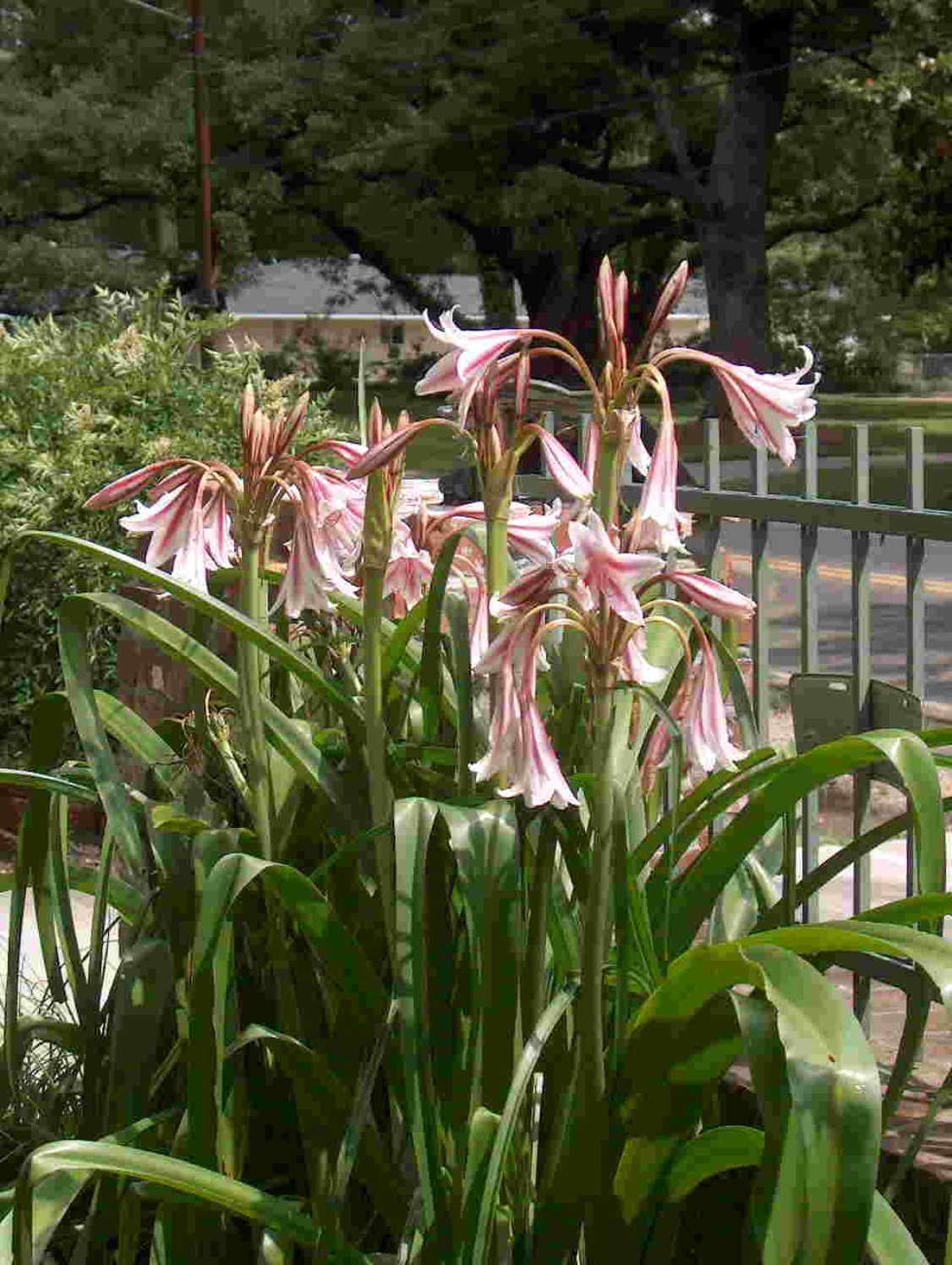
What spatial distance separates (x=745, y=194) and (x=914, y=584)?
1143 inches

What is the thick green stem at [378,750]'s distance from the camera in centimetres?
225

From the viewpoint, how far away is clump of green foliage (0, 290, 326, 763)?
6066 mm

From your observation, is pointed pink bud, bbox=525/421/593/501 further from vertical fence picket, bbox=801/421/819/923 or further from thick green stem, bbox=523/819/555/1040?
vertical fence picket, bbox=801/421/819/923

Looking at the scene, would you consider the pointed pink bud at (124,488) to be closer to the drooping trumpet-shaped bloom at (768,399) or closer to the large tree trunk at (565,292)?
the drooping trumpet-shaped bloom at (768,399)

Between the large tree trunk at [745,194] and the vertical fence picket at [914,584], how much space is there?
27.4 meters

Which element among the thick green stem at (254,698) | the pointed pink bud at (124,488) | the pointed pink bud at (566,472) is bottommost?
the thick green stem at (254,698)

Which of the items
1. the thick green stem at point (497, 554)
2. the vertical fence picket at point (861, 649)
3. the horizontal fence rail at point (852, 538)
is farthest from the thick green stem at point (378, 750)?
the vertical fence picket at point (861, 649)

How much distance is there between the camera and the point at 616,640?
1.97 meters

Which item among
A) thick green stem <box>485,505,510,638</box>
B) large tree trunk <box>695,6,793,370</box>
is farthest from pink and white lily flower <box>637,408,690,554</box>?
large tree trunk <box>695,6,793,370</box>

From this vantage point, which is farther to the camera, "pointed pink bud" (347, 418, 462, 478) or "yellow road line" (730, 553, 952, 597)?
"yellow road line" (730, 553, 952, 597)

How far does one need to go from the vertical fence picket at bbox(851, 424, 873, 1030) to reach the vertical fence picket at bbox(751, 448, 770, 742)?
19 centimetres

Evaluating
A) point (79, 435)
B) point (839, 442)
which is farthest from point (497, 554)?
point (839, 442)

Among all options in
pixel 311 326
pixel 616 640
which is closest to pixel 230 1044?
pixel 616 640

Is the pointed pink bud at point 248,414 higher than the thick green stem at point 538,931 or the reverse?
higher
